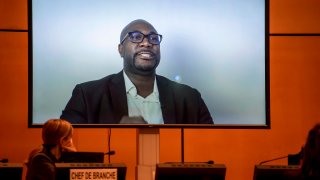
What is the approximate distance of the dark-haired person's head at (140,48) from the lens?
15.9 ft

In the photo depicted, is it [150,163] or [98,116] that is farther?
[98,116]

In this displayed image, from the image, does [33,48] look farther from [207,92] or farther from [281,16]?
[281,16]

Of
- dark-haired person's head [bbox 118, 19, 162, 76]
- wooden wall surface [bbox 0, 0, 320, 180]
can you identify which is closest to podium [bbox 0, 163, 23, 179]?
dark-haired person's head [bbox 118, 19, 162, 76]

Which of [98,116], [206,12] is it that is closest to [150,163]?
[98,116]

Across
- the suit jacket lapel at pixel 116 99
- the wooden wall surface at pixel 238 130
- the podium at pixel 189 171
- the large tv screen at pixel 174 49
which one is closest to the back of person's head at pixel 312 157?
the podium at pixel 189 171

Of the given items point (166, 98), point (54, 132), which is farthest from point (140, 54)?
point (54, 132)

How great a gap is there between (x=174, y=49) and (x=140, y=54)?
0.32 metres

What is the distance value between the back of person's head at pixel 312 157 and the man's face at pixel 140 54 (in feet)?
8.69

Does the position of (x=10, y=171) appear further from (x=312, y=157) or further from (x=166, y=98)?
(x=166, y=98)

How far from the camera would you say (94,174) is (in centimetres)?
326

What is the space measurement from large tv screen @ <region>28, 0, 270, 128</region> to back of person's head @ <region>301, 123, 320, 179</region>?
97.8 inches

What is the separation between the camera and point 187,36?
16.4ft

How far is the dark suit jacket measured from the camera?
15.8ft

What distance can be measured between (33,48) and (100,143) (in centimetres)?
112
